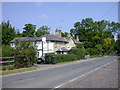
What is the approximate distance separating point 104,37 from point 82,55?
37010 millimetres

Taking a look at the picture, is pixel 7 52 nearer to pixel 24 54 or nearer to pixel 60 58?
pixel 24 54

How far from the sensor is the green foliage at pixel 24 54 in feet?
75.3

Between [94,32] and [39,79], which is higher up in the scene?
[94,32]

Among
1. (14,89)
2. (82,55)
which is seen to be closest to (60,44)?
(82,55)

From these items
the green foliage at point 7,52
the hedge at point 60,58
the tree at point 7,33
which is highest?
the tree at point 7,33

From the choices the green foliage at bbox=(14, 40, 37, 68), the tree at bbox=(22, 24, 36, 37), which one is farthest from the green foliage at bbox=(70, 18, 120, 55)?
the green foliage at bbox=(14, 40, 37, 68)

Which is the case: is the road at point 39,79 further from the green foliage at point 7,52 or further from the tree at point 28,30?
the tree at point 28,30

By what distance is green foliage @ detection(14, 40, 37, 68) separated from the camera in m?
23.0

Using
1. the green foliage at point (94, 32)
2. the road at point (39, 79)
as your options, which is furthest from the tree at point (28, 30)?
the road at point (39, 79)

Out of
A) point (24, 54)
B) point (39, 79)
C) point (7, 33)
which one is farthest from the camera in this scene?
point (7, 33)

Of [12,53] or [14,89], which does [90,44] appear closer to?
[12,53]

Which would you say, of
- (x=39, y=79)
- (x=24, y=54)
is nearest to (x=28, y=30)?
(x=24, y=54)

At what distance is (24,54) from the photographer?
23.8 m

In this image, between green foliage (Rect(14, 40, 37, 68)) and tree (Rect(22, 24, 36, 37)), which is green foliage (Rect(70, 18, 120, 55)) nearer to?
tree (Rect(22, 24, 36, 37))
